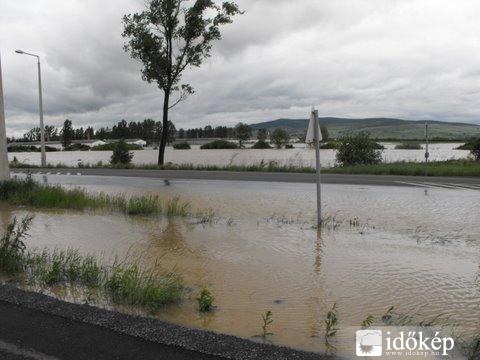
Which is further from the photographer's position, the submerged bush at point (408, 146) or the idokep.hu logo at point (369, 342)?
the submerged bush at point (408, 146)

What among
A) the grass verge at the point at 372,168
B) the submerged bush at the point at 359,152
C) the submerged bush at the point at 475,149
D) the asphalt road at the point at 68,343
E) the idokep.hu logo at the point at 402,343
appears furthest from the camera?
the submerged bush at the point at 359,152

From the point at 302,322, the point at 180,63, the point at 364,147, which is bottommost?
the point at 302,322

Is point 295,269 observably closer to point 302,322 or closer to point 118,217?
point 302,322

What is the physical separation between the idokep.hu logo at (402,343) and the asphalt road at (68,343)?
1.55m

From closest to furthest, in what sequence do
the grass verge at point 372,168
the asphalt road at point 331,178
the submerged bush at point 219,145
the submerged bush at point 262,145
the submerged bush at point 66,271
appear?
the submerged bush at point 66,271, the asphalt road at point 331,178, the grass verge at point 372,168, the submerged bush at point 262,145, the submerged bush at point 219,145

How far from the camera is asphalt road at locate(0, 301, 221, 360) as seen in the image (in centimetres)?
428

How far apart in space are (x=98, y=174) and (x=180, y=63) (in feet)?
28.7

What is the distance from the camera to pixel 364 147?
33.4 m

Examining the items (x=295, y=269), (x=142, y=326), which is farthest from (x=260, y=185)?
(x=142, y=326)

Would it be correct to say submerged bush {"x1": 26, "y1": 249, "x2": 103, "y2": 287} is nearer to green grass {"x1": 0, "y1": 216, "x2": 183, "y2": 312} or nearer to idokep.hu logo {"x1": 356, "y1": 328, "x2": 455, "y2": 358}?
green grass {"x1": 0, "y1": 216, "x2": 183, "y2": 312}

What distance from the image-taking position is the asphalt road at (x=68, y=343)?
4.28m

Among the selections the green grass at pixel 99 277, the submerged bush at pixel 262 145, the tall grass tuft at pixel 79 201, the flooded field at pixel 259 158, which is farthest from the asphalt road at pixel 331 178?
the submerged bush at pixel 262 145

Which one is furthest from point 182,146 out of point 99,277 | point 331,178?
point 99,277

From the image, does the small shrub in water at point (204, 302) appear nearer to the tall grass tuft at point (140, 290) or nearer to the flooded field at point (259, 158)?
the tall grass tuft at point (140, 290)
